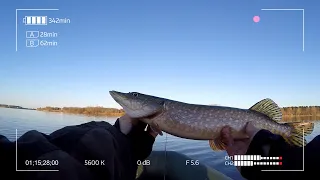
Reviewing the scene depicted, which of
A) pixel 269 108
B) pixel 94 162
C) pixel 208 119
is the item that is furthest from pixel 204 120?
pixel 94 162

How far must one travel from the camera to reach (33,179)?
1414 millimetres

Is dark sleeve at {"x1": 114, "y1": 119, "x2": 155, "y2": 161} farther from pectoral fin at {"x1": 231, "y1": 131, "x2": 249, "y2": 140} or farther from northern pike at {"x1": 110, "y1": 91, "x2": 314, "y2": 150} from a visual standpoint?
pectoral fin at {"x1": 231, "y1": 131, "x2": 249, "y2": 140}

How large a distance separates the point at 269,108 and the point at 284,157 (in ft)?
4.23

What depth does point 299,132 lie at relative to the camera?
108 inches

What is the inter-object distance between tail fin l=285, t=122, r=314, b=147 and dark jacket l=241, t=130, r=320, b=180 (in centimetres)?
101

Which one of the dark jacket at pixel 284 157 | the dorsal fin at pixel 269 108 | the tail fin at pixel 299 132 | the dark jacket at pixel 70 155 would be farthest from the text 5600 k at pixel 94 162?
the tail fin at pixel 299 132

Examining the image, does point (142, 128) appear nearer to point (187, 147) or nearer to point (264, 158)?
point (264, 158)

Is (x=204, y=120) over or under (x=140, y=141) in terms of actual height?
over

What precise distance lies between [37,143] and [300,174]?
1.58m

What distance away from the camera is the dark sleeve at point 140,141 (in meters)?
2.41

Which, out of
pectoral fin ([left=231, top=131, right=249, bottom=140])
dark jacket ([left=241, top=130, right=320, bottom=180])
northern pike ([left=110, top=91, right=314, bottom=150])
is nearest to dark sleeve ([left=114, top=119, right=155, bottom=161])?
northern pike ([left=110, top=91, right=314, bottom=150])

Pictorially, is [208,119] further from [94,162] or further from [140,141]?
[94,162]

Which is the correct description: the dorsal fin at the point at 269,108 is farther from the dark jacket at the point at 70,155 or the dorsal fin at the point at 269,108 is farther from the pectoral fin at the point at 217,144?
the dark jacket at the point at 70,155

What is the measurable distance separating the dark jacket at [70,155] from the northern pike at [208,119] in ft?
2.65
